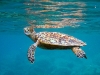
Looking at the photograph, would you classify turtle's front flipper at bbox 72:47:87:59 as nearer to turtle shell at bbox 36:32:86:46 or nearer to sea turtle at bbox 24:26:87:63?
sea turtle at bbox 24:26:87:63

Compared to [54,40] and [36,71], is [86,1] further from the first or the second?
[36,71]

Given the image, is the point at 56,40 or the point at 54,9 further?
the point at 54,9

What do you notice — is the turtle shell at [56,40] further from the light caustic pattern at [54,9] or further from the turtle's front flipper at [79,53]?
the light caustic pattern at [54,9]

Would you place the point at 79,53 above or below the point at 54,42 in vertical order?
below

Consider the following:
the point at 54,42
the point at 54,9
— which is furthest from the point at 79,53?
the point at 54,9

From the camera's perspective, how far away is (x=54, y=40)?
805 centimetres

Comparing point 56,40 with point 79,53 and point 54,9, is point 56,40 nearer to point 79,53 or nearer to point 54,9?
point 79,53

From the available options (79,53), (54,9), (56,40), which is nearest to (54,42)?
(56,40)

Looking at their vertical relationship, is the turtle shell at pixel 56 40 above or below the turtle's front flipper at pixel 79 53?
above

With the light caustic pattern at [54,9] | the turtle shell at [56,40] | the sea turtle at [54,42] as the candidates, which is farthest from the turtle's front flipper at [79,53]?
the light caustic pattern at [54,9]

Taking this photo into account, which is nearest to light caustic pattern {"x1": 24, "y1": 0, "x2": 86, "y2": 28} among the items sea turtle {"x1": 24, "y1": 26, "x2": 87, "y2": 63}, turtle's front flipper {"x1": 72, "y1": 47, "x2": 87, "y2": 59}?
sea turtle {"x1": 24, "y1": 26, "x2": 87, "y2": 63}

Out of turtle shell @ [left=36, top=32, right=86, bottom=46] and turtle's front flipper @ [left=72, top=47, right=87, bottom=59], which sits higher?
turtle shell @ [left=36, top=32, right=86, bottom=46]

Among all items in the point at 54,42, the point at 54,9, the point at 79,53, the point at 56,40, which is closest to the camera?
the point at 79,53

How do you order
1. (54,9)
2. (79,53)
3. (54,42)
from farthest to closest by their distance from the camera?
(54,9) < (54,42) < (79,53)
